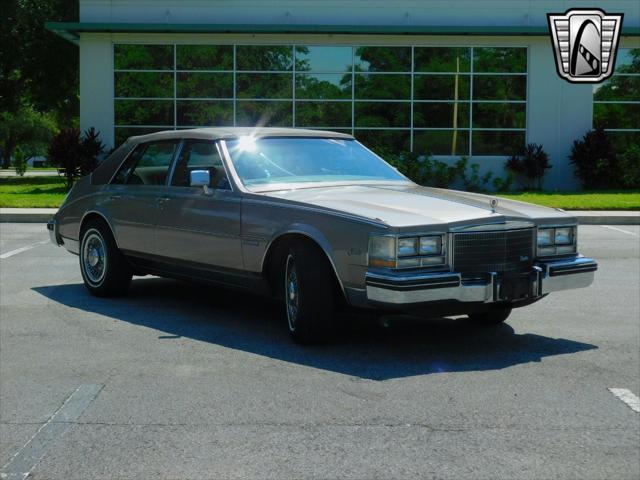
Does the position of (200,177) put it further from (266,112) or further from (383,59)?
(383,59)

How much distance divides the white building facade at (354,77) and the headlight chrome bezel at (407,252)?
21834 millimetres

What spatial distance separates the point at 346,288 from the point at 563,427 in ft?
6.92

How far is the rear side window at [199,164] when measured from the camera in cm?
806

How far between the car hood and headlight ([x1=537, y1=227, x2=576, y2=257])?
0.28ft

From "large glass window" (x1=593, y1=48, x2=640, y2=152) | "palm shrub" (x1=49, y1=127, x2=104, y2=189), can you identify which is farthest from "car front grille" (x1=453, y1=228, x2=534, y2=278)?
"large glass window" (x1=593, y1=48, x2=640, y2=152)

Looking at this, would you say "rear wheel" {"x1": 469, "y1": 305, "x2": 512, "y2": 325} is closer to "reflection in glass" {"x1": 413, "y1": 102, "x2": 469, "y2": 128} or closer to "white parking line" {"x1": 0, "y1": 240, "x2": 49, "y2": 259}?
"white parking line" {"x1": 0, "y1": 240, "x2": 49, "y2": 259}

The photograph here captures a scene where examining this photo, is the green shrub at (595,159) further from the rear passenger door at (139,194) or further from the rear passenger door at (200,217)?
the rear passenger door at (200,217)

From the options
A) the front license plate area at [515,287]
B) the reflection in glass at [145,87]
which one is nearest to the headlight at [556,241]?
the front license plate area at [515,287]

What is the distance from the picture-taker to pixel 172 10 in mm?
28719

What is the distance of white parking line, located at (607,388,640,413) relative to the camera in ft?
18.4

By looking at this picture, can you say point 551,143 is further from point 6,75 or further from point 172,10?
point 6,75

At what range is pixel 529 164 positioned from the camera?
2830cm

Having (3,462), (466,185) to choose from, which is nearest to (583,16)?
(466,185)

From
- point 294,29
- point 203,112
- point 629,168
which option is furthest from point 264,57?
point 629,168
